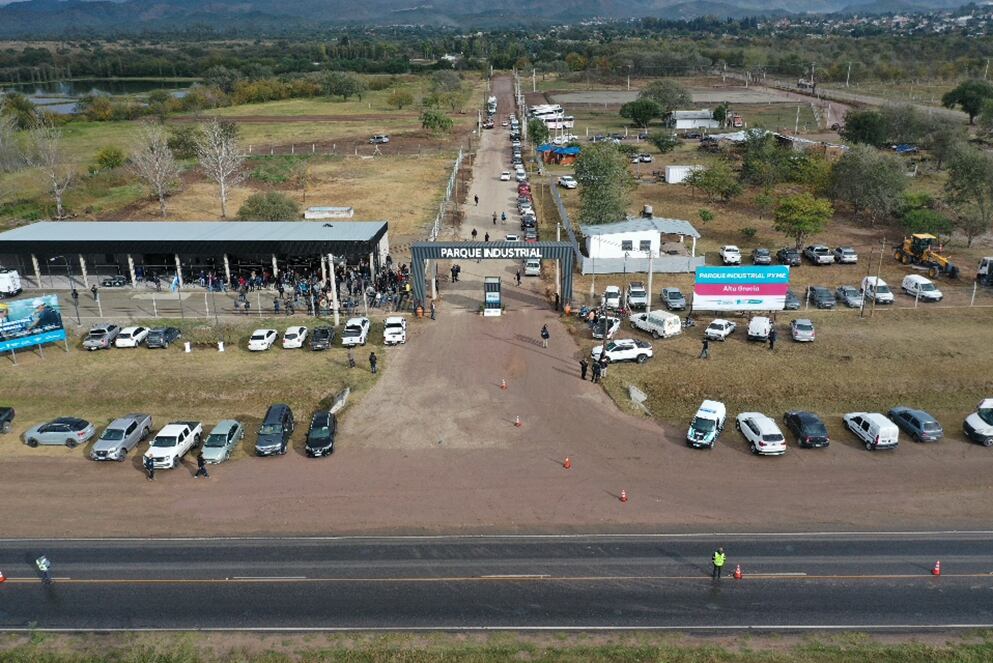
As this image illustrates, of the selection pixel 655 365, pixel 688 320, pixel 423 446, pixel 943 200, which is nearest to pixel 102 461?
pixel 423 446

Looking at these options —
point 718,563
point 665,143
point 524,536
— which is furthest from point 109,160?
point 718,563

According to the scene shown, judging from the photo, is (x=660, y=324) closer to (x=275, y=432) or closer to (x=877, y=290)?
(x=877, y=290)

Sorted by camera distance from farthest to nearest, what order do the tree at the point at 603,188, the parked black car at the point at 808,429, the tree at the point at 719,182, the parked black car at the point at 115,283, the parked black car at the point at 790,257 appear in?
1. the tree at the point at 719,182
2. the tree at the point at 603,188
3. the parked black car at the point at 790,257
4. the parked black car at the point at 115,283
5. the parked black car at the point at 808,429

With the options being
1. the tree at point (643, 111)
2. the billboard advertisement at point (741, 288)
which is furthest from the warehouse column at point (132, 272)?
the tree at point (643, 111)

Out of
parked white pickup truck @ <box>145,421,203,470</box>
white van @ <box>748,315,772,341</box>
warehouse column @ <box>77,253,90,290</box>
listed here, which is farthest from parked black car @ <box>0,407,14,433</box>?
white van @ <box>748,315,772,341</box>

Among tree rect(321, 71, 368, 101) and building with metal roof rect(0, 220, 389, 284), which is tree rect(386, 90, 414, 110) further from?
building with metal roof rect(0, 220, 389, 284)

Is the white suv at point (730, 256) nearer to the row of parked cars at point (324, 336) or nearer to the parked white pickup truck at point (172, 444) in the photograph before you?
the row of parked cars at point (324, 336)
